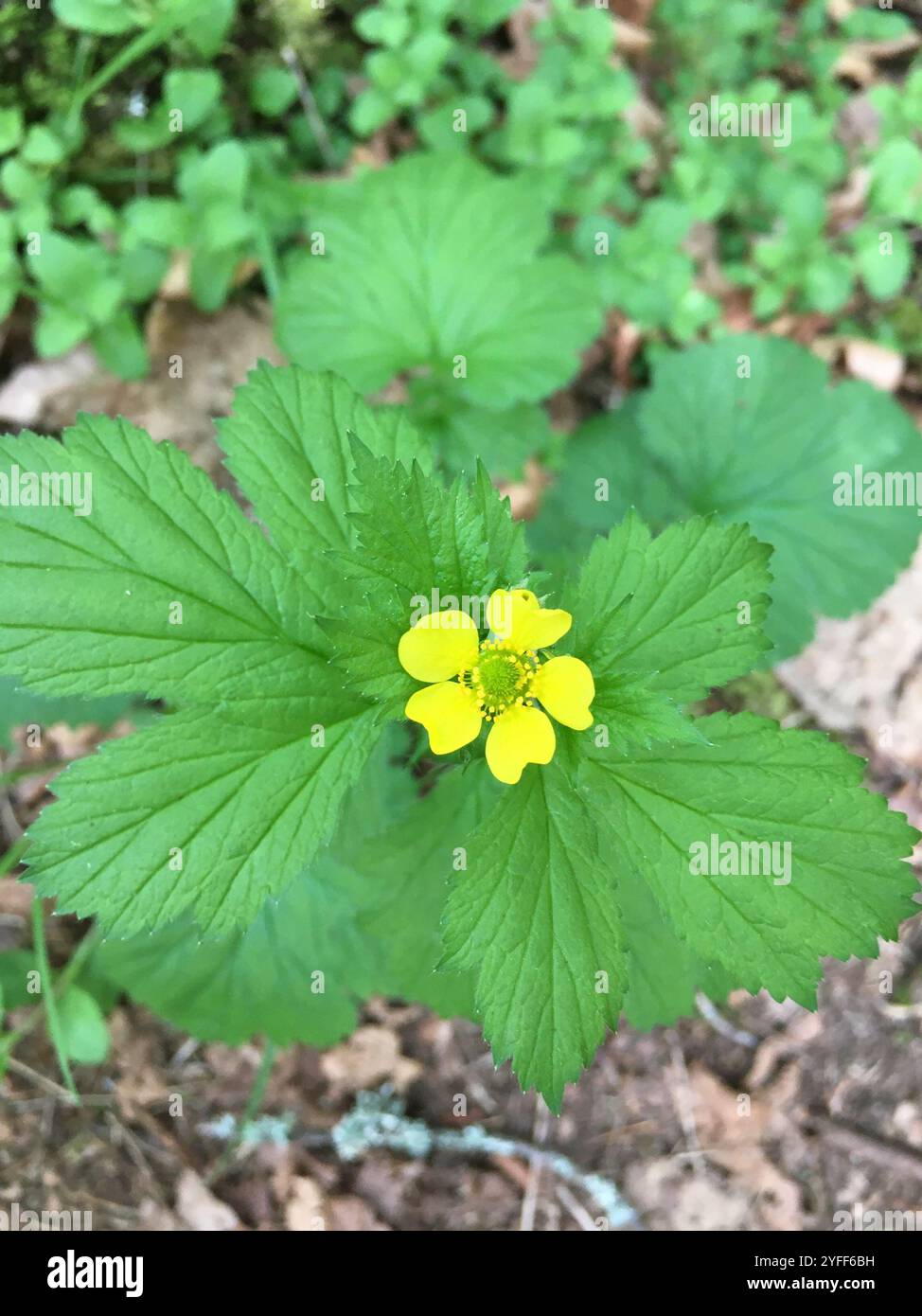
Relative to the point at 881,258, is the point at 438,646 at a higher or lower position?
lower

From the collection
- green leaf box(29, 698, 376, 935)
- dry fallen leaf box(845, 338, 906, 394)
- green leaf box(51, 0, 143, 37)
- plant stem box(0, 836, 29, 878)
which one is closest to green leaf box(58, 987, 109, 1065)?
plant stem box(0, 836, 29, 878)

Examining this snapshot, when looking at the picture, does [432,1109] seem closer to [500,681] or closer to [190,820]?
[190,820]

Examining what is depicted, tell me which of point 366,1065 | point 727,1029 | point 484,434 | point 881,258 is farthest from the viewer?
point 881,258

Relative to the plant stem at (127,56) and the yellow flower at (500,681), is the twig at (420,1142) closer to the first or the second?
the yellow flower at (500,681)

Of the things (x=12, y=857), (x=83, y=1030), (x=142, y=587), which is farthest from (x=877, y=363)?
(x=83, y=1030)

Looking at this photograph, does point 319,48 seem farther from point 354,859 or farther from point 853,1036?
point 853,1036

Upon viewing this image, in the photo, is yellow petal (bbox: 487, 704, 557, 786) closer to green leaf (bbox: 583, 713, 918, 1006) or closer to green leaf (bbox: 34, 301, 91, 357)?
green leaf (bbox: 583, 713, 918, 1006)
